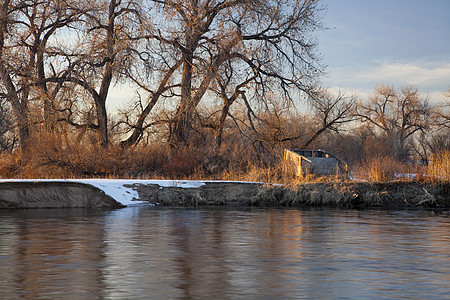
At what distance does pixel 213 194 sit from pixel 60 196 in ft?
19.0

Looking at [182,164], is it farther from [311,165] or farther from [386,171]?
[386,171]

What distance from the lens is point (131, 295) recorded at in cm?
694

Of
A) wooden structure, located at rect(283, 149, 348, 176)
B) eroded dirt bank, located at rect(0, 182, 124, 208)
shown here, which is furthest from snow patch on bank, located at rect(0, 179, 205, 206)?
wooden structure, located at rect(283, 149, 348, 176)

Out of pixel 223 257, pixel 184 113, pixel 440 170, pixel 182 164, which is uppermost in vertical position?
pixel 184 113

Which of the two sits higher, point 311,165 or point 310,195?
point 311,165

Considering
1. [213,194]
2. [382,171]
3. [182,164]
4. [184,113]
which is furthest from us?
[184,113]

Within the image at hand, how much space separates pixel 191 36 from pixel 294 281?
23.0m

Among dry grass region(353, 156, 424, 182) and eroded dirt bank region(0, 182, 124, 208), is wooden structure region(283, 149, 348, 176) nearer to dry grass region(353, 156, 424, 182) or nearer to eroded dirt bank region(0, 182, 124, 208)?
dry grass region(353, 156, 424, 182)

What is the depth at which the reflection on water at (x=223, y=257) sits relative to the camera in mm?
7297

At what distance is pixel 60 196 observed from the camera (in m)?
21.3

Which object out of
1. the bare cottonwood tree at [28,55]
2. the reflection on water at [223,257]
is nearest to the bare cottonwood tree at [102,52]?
the bare cottonwood tree at [28,55]

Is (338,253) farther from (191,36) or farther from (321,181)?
(191,36)

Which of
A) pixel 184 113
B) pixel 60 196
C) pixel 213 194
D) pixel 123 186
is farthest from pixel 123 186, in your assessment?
pixel 184 113

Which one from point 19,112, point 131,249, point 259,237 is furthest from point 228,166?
point 131,249
